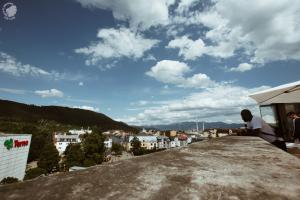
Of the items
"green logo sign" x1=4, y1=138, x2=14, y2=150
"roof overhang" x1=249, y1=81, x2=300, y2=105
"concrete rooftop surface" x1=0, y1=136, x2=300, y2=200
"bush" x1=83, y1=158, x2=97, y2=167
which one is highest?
"roof overhang" x1=249, y1=81, x2=300, y2=105

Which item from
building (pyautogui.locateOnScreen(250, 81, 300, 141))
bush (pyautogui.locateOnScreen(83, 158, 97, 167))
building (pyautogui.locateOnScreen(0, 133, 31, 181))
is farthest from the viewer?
bush (pyautogui.locateOnScreen(83, 158, 97, 167))

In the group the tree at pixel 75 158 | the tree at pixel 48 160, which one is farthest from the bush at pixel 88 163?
the tree at pixel 48 160

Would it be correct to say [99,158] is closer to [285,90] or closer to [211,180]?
[285,90]

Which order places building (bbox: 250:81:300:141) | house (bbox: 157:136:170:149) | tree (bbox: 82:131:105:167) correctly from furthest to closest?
house (bbox: 157:136:170:149) < tree (bbox: 82:131:105:167) < building (bbox: 250:81:300:141)

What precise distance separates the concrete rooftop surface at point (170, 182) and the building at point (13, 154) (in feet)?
153

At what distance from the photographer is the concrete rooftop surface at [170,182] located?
126 cm

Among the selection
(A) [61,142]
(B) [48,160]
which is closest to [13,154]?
(B) [48,160]

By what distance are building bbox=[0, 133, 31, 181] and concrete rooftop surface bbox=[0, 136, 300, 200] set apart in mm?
46611

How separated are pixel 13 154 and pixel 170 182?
51.5m

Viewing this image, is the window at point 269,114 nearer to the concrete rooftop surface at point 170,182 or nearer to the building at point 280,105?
the building at point 280,105

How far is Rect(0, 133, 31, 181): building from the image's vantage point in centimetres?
4178

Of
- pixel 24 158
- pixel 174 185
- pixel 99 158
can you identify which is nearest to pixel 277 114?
pixel 174 185

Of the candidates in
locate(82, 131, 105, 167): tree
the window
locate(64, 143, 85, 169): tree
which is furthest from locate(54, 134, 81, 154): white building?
the window

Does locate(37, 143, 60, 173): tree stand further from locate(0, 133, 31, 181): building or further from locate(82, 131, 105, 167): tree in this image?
locate(0, 133, 31, 181): building
